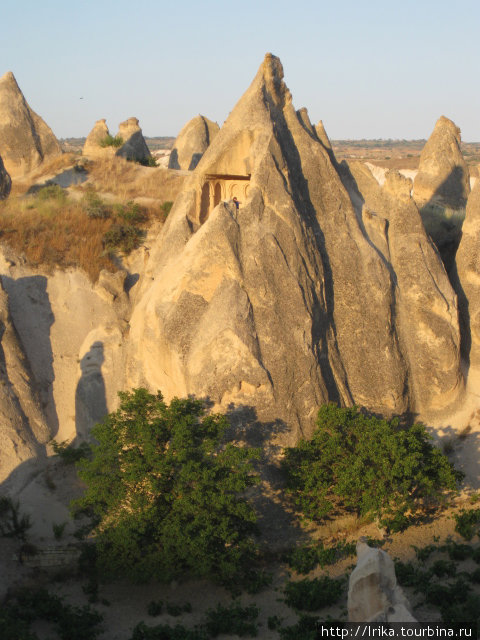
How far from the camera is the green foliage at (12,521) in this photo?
1065 centimetres

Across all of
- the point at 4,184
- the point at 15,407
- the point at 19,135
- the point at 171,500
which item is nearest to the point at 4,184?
the point at 4,184

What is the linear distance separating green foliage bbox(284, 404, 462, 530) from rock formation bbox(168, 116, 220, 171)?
21052mm

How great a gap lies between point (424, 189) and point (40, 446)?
1133 cm

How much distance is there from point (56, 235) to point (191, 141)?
649 inches

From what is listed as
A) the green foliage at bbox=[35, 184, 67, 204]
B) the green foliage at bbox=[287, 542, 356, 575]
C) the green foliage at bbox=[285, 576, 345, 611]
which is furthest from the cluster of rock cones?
the green foliage at bbox=[35, 184, 67, 204]

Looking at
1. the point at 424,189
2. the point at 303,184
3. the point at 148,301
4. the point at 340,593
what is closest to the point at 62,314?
the point at 148,301

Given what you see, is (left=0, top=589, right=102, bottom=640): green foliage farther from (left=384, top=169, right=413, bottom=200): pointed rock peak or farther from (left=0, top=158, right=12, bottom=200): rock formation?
(left=0, top=158, right=12, bottom=200): rock formation

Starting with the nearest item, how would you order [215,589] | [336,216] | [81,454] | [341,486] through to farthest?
[215,589] < [341,486] < [81,454] < [336,216]

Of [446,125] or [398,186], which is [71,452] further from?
[446,125]

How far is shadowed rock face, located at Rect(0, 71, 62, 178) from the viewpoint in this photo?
2389 cm

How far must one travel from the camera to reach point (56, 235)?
631 inches

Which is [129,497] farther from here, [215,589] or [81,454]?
[81,454]

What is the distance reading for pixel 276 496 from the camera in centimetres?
1084

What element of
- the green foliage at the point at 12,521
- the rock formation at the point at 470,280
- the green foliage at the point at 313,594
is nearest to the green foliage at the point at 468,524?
the green foliage at the point at 313,594
